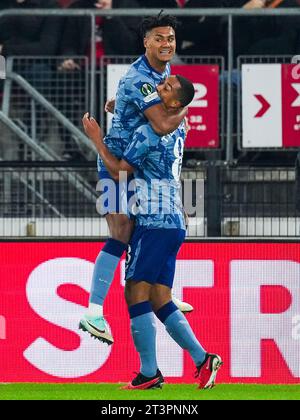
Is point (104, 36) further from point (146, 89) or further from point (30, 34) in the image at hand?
point (146, 89)

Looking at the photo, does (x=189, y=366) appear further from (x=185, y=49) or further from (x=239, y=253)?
(x=185, y=49)

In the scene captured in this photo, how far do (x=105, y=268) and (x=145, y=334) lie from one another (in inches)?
21.1

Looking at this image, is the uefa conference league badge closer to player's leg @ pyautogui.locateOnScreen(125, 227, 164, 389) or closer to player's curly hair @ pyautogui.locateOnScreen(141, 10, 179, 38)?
player's curly hair @ pyautogui.locateOnScreen(141, 10, 179, 38)

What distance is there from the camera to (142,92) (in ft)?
33.6

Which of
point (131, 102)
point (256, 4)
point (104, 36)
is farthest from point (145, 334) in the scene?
point (256, 4)

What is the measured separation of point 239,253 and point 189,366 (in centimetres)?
106

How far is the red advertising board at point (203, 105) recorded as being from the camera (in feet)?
48.0

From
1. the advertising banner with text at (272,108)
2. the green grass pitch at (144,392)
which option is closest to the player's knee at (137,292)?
the green grass pitch at (144,392)

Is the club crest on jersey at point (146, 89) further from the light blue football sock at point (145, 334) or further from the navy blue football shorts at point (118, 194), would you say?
the light blue football sock at point (145, 334)

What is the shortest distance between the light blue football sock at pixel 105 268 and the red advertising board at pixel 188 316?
245 cm

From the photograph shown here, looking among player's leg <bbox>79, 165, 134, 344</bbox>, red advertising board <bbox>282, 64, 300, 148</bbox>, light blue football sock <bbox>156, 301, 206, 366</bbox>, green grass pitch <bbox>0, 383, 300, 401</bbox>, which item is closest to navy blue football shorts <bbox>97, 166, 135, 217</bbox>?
player's leg <bbox>79, 165, 134, 344</bbox>

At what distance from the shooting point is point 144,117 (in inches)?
407
